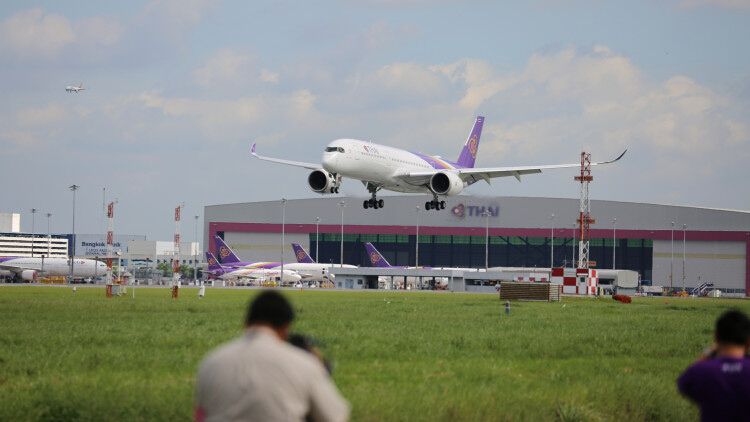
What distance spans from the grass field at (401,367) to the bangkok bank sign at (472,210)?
110 m

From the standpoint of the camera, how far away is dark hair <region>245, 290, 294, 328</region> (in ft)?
19.4

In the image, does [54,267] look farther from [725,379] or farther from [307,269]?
[725,379]

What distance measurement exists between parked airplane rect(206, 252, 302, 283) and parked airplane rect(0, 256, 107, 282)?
15.0 metres

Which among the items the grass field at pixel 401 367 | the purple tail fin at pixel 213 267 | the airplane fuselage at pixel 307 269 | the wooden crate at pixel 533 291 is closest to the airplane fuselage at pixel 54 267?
the purple tail fin at pixel 213 267

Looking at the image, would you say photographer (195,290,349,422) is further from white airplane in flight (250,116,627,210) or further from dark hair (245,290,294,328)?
white airplane in flight (250,116,627,210)

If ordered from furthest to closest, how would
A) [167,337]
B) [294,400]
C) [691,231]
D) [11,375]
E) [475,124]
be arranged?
[691,231] → [475,124] → [167,337] → [11,375] → [294,400]

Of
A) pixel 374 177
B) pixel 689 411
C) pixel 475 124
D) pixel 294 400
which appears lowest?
pixel 689 411

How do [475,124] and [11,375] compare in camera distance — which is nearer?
[11,375]

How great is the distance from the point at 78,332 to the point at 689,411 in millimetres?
16019

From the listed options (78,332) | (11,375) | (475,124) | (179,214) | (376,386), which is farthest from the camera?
(475,124)

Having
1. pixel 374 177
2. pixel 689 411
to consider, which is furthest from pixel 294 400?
pixel 374 177

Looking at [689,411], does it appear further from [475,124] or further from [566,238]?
[566,238]

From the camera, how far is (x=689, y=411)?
15.6 metres

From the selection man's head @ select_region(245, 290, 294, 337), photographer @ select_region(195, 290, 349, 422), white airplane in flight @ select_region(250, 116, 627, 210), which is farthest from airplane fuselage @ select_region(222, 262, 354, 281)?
photographer @ select_region(195, 290, 349, 422)
